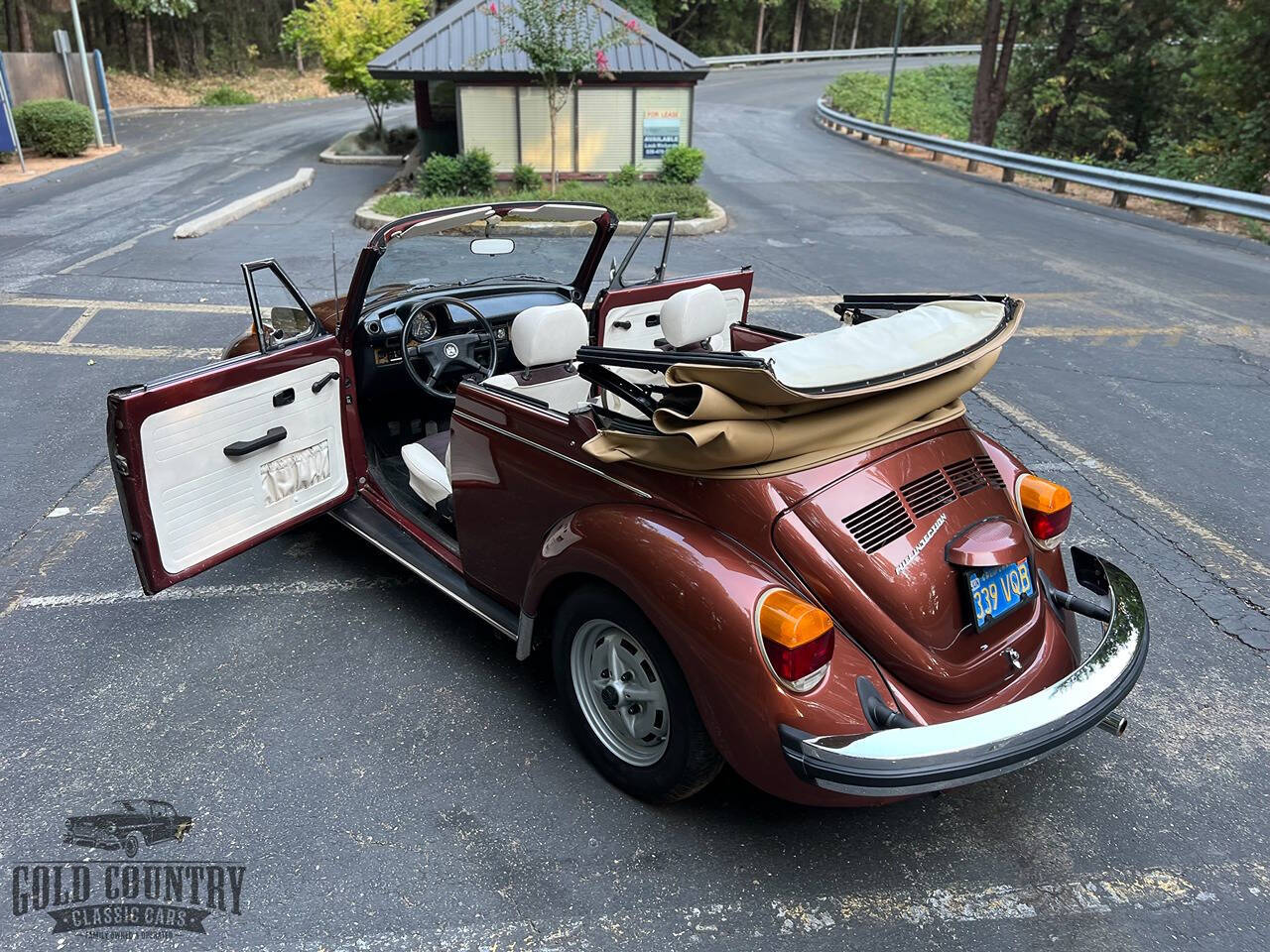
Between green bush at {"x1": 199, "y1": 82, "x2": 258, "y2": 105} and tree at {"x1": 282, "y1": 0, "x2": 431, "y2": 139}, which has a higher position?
tree at {"x1": 282, "y1": 0, "x2": 431, "y2": 139}

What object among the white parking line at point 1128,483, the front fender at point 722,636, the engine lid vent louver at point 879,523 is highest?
the engine lid vent louver at point 879,523

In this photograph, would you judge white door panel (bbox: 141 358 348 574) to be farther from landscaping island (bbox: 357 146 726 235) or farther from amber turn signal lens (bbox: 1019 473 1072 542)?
landscaping island (bbox: 357 146 726 235)

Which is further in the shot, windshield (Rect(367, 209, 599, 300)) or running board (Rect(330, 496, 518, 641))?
windshield (Rect(367, 209, 599, 300))

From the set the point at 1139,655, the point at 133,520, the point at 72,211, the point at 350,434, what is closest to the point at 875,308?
the point at 1139,655

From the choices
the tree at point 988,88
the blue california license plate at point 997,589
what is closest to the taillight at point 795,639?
the blue california license plate at point 997,589

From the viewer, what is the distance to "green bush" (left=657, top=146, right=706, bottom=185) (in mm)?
15500

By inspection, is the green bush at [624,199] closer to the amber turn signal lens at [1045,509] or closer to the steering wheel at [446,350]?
the steering wheel at [446,350]

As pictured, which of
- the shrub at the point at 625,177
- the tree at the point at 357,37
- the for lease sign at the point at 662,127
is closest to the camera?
the shrub at the point at 625,177

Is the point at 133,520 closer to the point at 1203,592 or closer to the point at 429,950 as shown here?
the point at 429,950

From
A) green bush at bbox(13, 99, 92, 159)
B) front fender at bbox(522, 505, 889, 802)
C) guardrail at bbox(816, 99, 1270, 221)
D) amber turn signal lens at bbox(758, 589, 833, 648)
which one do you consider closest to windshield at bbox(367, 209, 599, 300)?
front fender at bbox(522, 505, 889, 802)

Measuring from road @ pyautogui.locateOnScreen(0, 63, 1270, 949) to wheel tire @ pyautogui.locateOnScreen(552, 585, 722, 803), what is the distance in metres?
0.13

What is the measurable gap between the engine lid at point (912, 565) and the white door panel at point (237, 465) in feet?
7.23

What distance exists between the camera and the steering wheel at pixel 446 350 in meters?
4.04

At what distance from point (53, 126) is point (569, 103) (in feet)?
36.3
